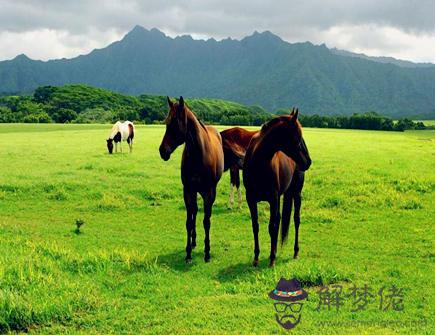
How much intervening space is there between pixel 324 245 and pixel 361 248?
0.93 meters

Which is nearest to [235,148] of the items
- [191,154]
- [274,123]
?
[191,154]

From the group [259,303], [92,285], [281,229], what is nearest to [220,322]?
[259,303]

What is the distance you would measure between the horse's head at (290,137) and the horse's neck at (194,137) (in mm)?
1586

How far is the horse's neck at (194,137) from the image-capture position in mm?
8188

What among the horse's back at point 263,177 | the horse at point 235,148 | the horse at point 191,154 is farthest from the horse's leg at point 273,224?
the horse at point 235,148

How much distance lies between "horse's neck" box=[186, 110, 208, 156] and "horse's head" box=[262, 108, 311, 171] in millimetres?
1586

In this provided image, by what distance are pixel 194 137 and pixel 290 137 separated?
6.87ft

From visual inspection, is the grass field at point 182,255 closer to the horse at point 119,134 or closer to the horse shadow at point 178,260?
the horse shadow at point 178,260

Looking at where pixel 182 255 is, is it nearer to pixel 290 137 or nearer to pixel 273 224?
pixel 273 224

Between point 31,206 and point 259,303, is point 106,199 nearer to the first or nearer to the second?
point 31,206

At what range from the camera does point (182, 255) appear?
922 centimetres

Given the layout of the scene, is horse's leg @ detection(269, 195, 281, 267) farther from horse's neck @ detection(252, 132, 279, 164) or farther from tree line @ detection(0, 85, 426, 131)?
tree line @ detection(0, 85, 426, 131)

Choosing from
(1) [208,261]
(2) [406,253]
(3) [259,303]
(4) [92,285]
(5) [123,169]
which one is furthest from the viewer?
(5) [123,169]

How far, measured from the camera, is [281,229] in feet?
29.5
